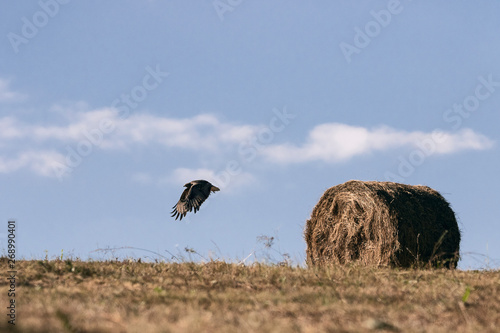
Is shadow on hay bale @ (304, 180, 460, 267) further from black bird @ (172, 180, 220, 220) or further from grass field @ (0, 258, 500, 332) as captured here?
black bird @ (172, 180, 220, 220)

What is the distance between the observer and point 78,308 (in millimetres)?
6410

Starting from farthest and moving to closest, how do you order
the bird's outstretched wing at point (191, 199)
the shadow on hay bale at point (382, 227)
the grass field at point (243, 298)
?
the bird's outstretched wing at point (191, 199) < the shadow on hay bale at point (382, 227) < the grass field at point (243, 298)

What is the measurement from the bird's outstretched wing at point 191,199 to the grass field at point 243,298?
2643 millimetres

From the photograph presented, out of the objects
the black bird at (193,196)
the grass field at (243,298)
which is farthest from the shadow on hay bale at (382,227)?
the black bird at (193,196)

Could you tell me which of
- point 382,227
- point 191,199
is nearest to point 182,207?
point 191,199

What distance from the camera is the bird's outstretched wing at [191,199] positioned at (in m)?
13.7

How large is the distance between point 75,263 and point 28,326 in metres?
5.42

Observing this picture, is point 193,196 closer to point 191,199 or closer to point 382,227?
point 191,199

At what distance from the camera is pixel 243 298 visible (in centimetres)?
746

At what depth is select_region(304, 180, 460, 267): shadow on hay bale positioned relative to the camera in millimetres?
11578

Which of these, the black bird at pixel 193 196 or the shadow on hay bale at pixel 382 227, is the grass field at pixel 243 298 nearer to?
the shadow on hay bale at pixel 382 227

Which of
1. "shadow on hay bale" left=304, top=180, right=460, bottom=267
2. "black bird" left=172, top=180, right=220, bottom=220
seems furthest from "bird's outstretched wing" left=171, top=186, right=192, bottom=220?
"shadow on hay bale" left=304, top=180, right=460, bottom=267

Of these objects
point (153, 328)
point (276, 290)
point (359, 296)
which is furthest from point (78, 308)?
point (359, 296)

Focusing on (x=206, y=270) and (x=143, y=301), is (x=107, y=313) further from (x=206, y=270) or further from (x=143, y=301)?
(x=206, y=270)
